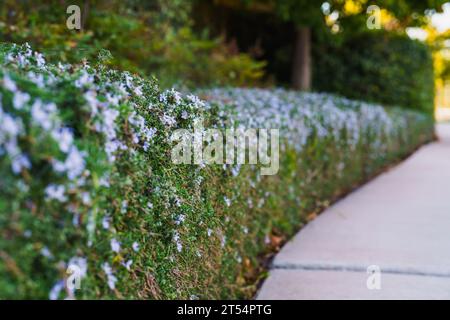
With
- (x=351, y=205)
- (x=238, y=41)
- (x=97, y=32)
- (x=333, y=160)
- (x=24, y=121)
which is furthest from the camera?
(x=238, y=41)

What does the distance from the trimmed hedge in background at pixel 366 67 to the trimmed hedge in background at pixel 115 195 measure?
10879 mm

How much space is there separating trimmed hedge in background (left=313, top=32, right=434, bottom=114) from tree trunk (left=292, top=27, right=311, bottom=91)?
1.74 m

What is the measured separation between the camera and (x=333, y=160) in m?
7.22

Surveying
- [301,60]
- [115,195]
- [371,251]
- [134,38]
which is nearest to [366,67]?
[301,60]

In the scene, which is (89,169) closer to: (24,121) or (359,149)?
(24,121)

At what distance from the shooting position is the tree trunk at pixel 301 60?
1382cm

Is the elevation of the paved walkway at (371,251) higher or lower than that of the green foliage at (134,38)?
lower

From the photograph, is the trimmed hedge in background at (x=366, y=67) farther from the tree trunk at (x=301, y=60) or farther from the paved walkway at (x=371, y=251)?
the paved walkway at (x=371, y=251)

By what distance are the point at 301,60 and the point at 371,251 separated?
31.3 ft

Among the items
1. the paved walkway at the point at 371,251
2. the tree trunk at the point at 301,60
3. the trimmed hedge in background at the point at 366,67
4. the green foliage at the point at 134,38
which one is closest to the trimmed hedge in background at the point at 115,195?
the paved walkway at the point at 371,251

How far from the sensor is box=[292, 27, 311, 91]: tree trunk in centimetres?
1382

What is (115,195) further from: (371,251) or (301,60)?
(301,60)
